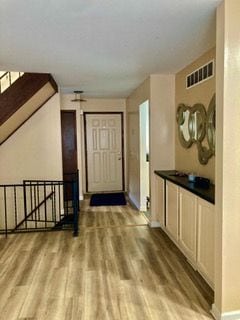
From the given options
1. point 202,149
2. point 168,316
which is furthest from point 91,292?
point 202,149

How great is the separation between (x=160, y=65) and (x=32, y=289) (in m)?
2.97

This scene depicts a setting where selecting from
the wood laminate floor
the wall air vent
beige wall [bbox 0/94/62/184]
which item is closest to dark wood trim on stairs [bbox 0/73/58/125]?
beige wall [bbox 0/94/62/184]

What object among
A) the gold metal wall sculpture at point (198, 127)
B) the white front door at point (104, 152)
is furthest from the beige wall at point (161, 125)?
the white front door at point (104, 152)

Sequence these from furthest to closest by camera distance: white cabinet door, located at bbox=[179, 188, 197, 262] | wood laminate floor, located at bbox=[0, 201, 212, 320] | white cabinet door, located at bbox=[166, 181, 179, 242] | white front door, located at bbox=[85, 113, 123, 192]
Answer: white front door, located at bbox=[85, 113, 123, 192], white cabinet door, located at bbox=[166, 181, 179, 242], white cabinet door, located at bbox=[179, 188, 197, 262], wood laminate floor, located at bbox=[0, 201, 212, 320]

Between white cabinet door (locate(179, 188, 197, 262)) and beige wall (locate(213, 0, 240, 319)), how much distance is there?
0.62m

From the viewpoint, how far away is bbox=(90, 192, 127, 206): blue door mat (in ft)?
18.9

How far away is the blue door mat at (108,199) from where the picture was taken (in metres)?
5.75

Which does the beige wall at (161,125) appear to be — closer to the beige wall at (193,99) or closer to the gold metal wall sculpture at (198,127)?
the beige wall at (193,99)

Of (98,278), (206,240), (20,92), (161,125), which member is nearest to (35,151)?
(20,92)

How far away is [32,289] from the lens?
2504mm

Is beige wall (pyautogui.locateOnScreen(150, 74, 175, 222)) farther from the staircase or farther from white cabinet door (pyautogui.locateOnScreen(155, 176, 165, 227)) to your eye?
the staircase

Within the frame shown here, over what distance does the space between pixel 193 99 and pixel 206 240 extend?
1833 millimetres

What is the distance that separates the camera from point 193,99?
347cm

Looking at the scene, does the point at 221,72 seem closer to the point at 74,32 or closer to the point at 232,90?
the point at 232,90
